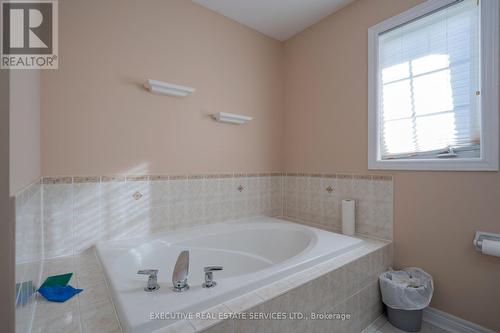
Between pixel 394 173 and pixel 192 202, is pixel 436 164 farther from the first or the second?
pixel 192 202

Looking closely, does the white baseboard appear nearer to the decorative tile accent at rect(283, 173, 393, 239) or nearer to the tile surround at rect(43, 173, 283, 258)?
the decorative tile accent at rect(283, 173, 393, 239)

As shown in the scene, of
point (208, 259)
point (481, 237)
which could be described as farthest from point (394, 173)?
point (208, 259)

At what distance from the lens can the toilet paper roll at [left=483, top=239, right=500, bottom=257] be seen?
1.26m

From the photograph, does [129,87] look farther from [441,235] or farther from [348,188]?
[441,235]

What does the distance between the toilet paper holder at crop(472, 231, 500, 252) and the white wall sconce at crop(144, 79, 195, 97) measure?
2163mm

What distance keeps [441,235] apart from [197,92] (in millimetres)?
2139

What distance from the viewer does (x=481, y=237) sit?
4.48ft

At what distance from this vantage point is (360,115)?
1.96m

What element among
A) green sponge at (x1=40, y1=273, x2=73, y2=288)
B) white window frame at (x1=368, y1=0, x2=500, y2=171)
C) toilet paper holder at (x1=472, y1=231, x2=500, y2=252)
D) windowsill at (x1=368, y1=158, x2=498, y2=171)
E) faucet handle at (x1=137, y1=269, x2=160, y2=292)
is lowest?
green sponge at (x1=40, y1=273, x2=73, y2=288)

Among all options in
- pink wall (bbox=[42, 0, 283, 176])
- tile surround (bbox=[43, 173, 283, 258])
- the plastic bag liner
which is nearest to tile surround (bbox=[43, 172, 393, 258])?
tile surround (bbox=[43, 173, 283, 258])

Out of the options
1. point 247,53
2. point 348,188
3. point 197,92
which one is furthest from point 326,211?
point 247,53

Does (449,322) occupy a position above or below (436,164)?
below

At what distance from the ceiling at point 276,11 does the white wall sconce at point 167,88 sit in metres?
0.86

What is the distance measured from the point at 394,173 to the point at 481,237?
0.61 meters
